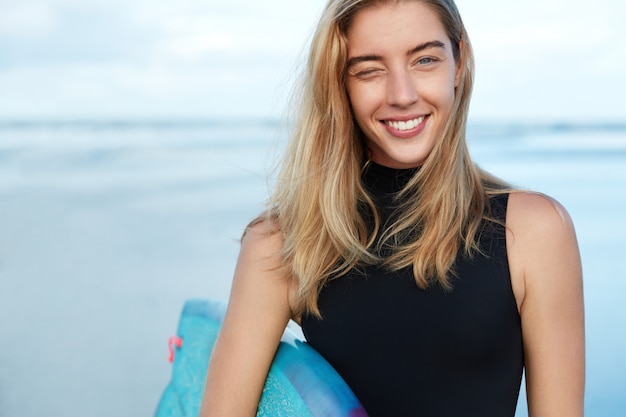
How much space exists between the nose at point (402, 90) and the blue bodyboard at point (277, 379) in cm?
53

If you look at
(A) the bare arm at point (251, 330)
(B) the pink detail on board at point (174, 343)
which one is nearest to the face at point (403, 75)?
(A) the bare arm at point (251, 330)

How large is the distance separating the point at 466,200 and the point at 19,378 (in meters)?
2.48

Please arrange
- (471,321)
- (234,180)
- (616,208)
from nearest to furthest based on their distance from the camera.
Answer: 1. (471,321)
2. (616,208)
3. (234,180)

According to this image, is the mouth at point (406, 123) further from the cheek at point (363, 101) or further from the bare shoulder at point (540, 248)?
the bare shoulder at point (540, 248)

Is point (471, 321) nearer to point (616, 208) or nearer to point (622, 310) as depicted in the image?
point (622, 310)

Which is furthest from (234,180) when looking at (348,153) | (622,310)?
(348,153)

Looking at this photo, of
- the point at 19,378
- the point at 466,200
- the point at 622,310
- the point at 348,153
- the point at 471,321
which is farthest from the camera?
the point at 622,310

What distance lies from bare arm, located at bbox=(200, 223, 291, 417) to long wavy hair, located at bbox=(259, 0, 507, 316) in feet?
0.13

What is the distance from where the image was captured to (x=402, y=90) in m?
1.59

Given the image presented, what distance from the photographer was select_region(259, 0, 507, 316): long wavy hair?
63.6 inches

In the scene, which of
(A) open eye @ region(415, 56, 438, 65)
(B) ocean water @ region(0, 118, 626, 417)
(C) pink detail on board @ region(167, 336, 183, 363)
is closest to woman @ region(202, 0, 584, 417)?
(A) open eye @ region(415, 56, 438, 65)

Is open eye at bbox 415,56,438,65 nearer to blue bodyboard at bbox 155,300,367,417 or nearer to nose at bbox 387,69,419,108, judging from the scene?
nose at bbox 387,69,419,108

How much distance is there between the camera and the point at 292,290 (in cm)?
173

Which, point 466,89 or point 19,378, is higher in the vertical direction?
point 466,89
